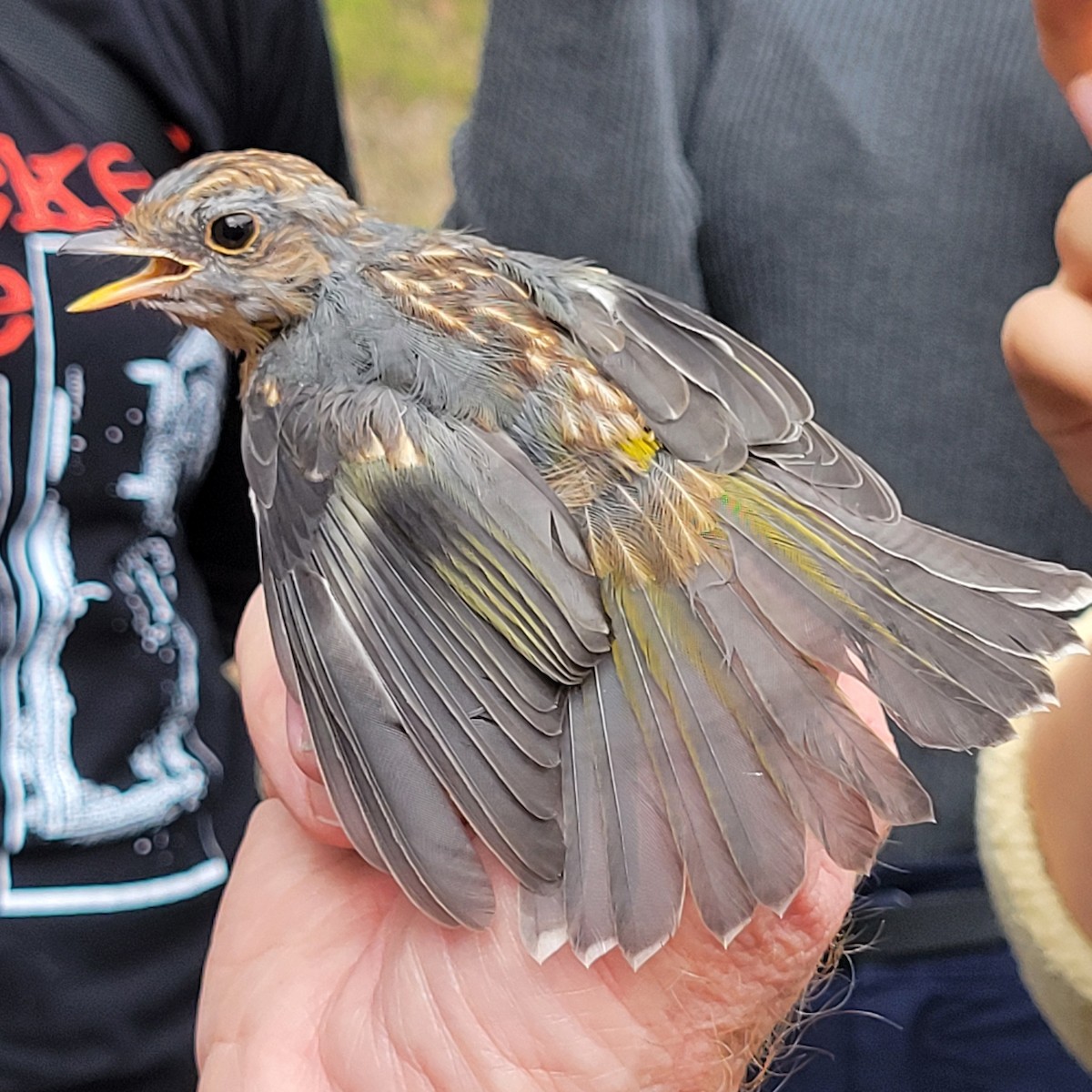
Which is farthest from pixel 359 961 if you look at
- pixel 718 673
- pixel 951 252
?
pixel 951 252

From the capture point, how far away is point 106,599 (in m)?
2.07

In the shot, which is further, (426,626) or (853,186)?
(853,186)

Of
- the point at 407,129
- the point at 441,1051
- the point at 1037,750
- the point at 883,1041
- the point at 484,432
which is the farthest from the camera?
the point at 407,129

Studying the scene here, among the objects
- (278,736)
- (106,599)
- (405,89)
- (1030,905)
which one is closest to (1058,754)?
(1030,905)

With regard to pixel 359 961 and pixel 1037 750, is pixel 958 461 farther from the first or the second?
pixel 359 961

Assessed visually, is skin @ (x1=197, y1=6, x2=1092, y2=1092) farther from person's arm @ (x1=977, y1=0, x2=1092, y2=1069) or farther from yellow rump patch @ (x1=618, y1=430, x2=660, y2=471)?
yellow rump patch @ (x1=618, y1=430, x2=660, y2=471)

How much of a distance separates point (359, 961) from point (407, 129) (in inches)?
193

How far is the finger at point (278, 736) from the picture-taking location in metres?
1.55

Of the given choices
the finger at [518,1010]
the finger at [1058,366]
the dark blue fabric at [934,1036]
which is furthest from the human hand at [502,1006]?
the dark blue fabric at [934,1036]

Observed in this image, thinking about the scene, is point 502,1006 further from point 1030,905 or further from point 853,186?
point 853,186

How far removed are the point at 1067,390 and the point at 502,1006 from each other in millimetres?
1044

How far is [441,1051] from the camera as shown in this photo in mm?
1307

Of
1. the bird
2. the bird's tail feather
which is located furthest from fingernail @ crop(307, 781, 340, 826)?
the bird's tail feather

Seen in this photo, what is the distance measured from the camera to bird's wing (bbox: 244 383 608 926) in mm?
1369
